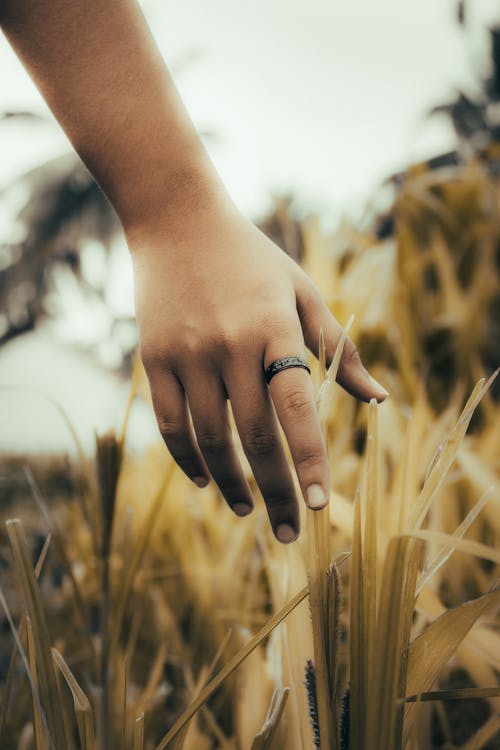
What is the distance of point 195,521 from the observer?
125 cm

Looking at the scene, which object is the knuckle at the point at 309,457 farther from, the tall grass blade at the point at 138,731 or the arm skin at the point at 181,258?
the tall grass blade at the point at 138,731

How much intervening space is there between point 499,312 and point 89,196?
135 centimetres

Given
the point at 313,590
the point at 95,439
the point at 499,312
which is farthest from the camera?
the point at 499,312

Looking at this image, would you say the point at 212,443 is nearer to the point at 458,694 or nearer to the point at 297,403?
the point at 297,403

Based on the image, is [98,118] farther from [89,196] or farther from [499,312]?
[89,196]

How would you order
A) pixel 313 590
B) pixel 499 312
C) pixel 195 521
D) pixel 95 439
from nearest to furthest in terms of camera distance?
pixel 313 590 < pixel 95 439 < pixel 195 521 < pixel 499 312

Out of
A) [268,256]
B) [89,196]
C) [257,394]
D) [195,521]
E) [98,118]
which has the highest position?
[89,196]

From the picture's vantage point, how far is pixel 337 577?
0.40 meters

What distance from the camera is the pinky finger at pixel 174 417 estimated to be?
476mm

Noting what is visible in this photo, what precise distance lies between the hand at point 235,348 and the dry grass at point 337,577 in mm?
35

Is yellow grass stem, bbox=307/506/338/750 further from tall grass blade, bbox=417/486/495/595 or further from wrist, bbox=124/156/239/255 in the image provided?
wrist, bbox=124/156/239/255

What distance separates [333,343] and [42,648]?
30cm

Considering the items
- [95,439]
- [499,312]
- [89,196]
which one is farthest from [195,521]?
[89,196]

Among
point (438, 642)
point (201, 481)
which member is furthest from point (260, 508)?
point (438, 642)
